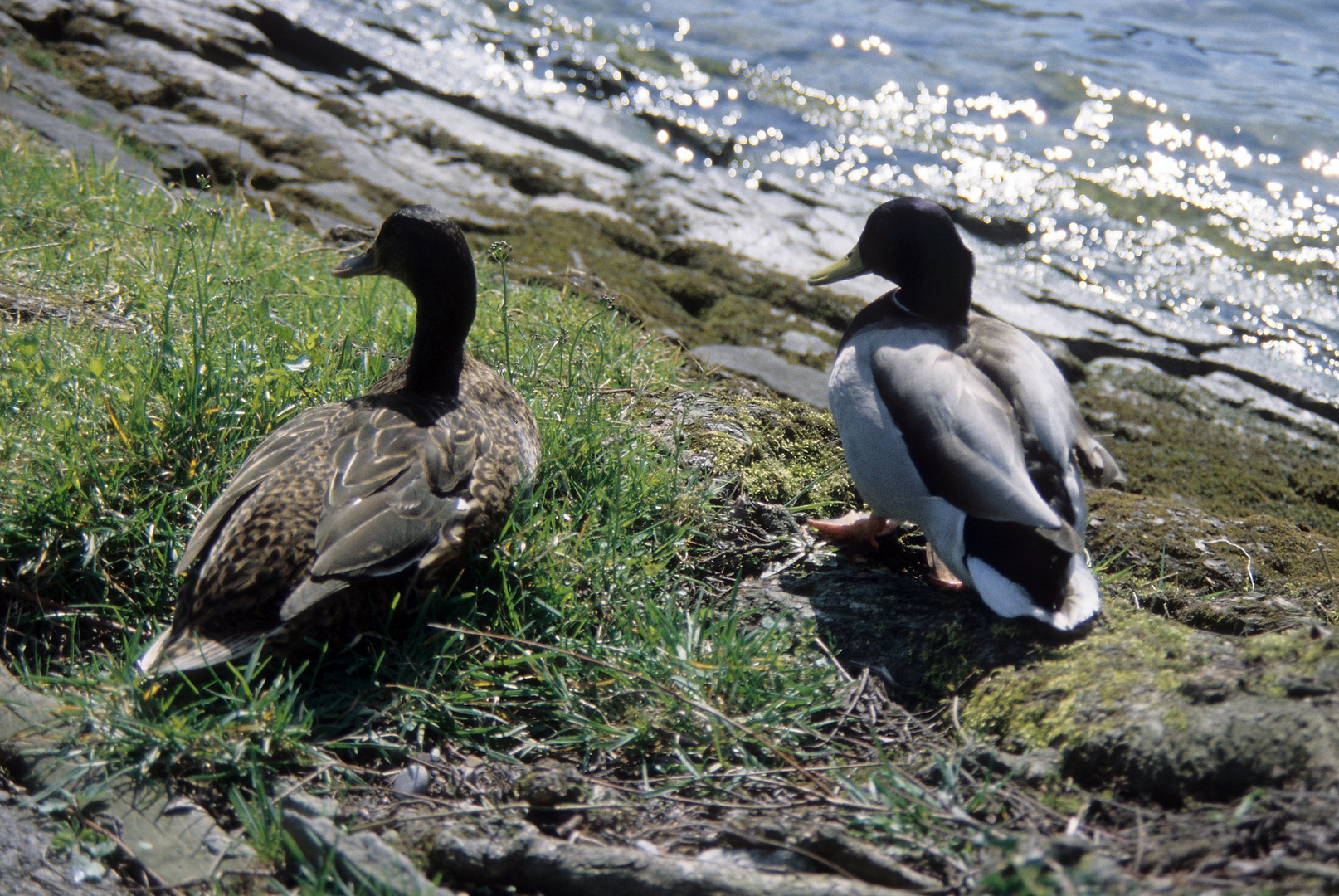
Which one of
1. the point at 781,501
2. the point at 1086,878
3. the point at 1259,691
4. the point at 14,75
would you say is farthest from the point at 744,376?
the point at 14,75

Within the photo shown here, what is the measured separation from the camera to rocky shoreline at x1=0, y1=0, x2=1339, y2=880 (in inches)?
86.6

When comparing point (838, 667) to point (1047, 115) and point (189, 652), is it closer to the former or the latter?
point (189, 652)

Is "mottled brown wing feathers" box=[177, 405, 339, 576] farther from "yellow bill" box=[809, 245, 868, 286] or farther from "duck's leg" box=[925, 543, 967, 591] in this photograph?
"yellow bill" box=[809, 245, 868, 286]

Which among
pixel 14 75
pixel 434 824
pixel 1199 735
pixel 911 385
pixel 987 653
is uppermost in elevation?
A: pixel 14 75

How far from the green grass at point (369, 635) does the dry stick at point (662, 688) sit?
0.03 feet

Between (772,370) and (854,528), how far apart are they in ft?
4.47

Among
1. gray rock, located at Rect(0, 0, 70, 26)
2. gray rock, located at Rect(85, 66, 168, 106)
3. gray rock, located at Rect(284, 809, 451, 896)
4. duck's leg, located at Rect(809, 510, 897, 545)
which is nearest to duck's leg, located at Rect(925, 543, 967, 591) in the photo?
duck's leg, located at Rect(809, 510, 897, 545)

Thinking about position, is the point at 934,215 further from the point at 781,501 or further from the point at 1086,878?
the point at 1086,878

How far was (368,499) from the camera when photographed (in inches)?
98.0

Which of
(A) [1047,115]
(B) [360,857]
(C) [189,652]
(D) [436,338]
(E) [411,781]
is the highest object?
(A) [1047,115]

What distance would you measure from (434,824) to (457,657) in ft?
1.72

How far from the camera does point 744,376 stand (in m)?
4.31

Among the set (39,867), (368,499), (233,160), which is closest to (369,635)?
(368,499)

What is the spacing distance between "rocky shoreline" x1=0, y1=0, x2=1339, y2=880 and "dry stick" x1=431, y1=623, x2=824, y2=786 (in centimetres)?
46
